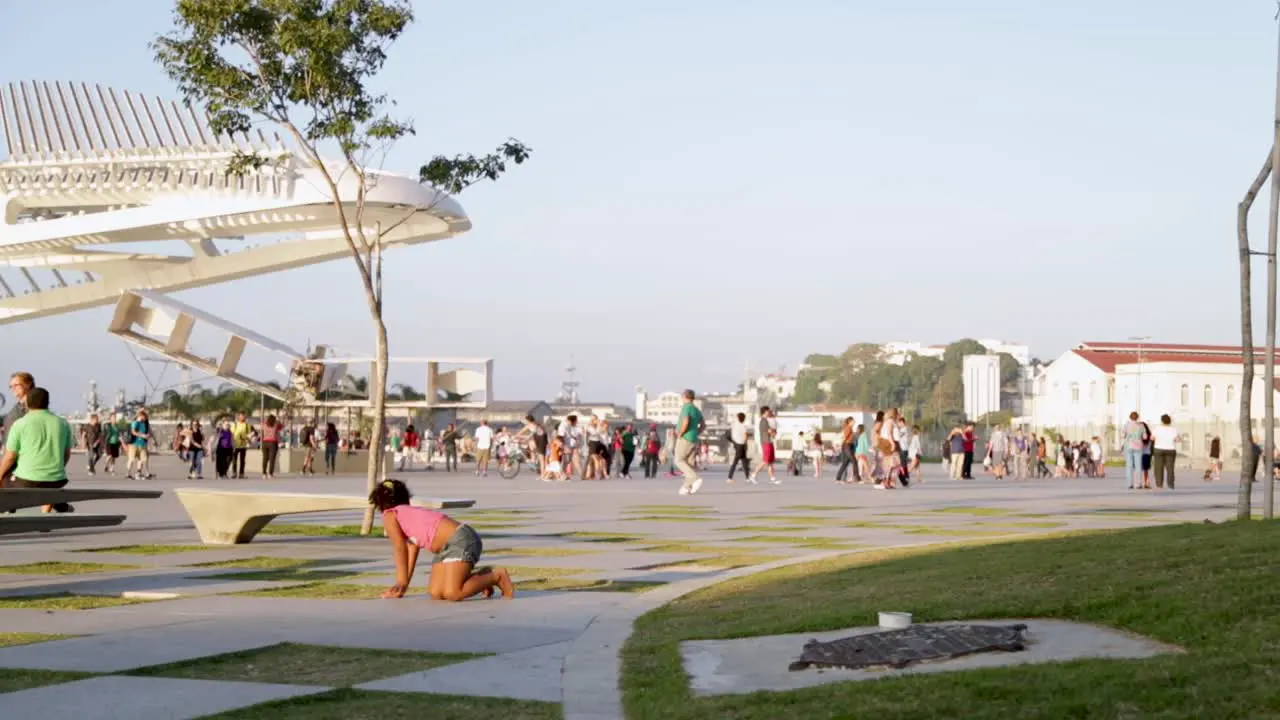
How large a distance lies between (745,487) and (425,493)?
728cm

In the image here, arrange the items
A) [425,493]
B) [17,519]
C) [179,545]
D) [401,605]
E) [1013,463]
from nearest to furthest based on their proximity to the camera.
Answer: [401,605] < [17,519] < [179,545] < [425,493] < [1013,463]

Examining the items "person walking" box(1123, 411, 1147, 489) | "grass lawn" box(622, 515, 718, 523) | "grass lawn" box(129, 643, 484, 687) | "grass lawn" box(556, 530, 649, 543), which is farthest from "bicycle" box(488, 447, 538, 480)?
"grass lawn" box(129, 643, 484, 687)

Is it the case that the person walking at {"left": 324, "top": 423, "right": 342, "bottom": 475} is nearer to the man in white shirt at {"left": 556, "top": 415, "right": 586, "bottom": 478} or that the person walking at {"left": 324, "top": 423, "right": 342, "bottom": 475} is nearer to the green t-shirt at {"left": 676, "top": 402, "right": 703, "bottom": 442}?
the man in white shirt at {"left": 556, "top": 415, "right": 586, "bottom": 478}

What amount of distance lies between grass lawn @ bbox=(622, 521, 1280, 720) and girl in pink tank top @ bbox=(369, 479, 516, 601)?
1310 mm

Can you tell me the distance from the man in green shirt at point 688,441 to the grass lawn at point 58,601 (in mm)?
18289

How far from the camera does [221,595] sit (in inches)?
435

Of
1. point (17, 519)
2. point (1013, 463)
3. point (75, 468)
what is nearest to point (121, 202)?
point (75, 468)

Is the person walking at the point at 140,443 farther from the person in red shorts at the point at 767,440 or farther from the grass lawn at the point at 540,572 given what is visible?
the grass lawn at the point at 540,572

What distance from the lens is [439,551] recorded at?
11.0 meters

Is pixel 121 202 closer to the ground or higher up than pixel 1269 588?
higher up

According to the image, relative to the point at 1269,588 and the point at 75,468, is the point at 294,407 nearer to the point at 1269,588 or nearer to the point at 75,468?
the point at 75,468

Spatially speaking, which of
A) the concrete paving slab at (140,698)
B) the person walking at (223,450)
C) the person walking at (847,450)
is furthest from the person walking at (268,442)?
the concrete paving slab at (140,698)

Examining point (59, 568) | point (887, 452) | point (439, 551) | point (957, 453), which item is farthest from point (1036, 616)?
point (957, 453)

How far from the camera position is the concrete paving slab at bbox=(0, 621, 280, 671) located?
7.79m
